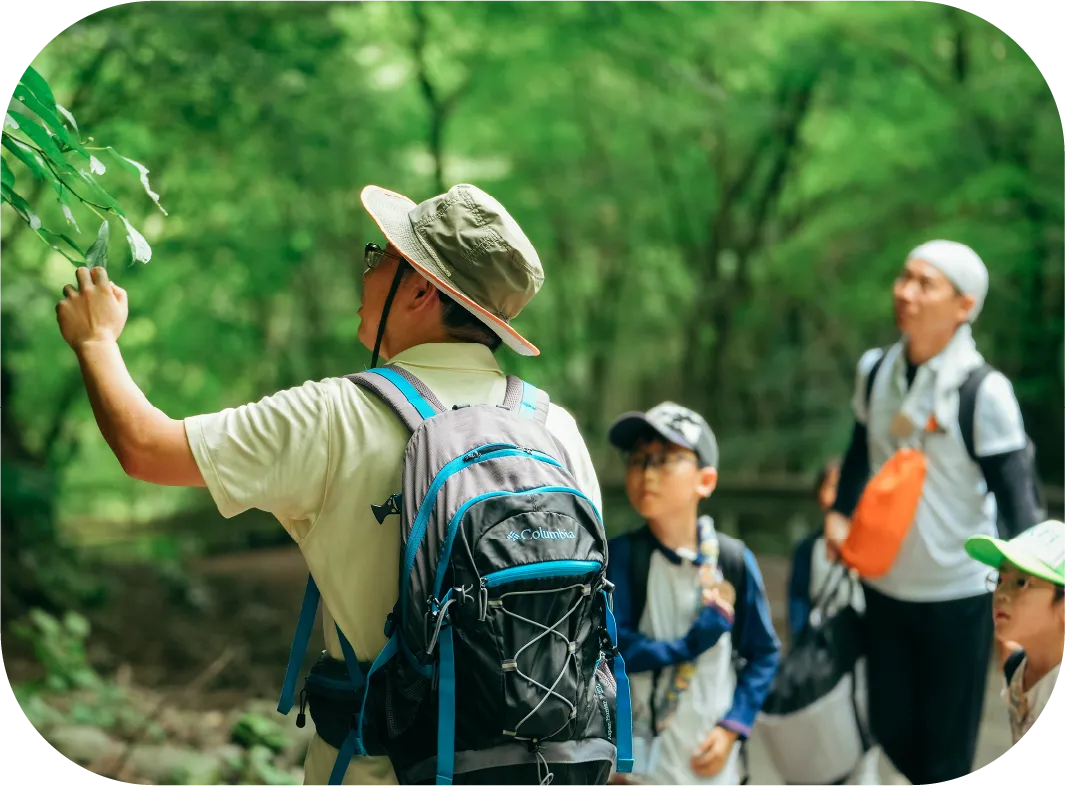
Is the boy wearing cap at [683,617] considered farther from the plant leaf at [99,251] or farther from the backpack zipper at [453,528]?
the plant leaf at [99,251]

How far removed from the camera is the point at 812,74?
10.8 meters

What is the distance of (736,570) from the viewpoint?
3744mm

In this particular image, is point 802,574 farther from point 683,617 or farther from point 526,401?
point 526,401

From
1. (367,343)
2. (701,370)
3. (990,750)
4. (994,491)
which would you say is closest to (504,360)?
(701,370)

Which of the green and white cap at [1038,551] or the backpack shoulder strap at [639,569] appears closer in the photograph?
the green and white cap at [1038,551]

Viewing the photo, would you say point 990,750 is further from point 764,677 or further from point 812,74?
point 812,74

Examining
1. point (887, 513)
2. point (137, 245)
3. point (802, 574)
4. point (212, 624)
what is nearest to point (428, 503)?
point (137, 245)

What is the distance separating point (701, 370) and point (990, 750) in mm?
7438

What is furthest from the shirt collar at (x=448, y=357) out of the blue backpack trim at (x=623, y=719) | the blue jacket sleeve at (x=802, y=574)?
the blue jacket sleeve at (x=802, y=574)

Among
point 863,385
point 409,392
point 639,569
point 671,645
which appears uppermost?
point 863,385

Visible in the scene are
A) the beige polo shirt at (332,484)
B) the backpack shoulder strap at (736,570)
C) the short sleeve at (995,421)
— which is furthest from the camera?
the short sleeve at (995,421)

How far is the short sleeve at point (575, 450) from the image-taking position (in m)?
2.17

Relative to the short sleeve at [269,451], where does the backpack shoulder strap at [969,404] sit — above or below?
above

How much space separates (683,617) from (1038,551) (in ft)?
3.77
